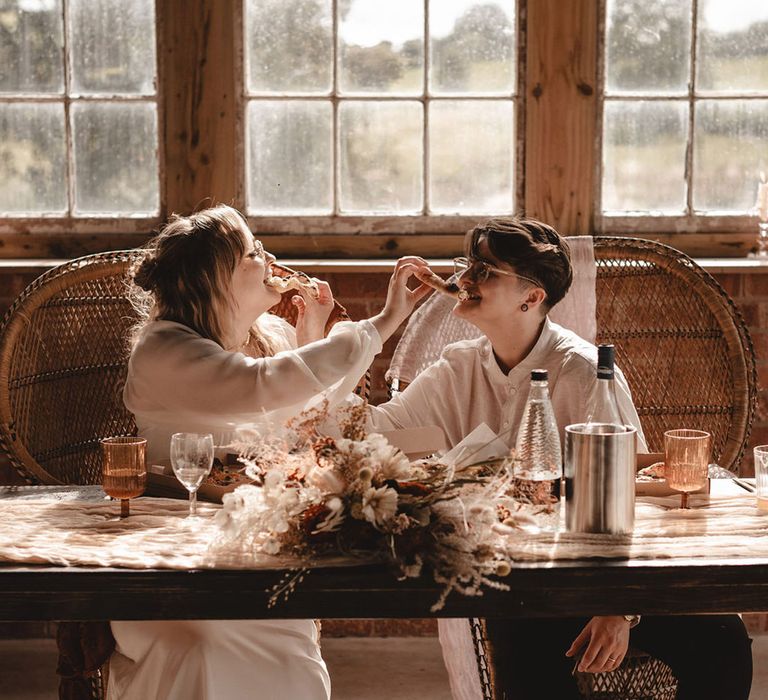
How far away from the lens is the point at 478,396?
2408 millimetres


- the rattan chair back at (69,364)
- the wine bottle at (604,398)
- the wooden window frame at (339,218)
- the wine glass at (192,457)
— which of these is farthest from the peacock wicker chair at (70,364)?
the wine bottle at (604,398)

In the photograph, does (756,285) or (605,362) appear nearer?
(605,362)

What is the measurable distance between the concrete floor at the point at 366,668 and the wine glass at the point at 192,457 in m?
1.37

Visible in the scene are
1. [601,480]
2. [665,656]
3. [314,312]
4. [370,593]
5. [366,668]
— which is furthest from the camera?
[366,668]

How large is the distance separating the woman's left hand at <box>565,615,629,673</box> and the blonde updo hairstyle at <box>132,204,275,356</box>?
1066mm

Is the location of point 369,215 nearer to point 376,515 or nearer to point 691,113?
point 691,113

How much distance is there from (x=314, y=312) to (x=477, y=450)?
1055 mm

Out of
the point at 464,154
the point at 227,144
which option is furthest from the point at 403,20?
the point at 227,144

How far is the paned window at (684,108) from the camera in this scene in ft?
10.4

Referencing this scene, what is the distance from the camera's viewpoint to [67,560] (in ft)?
5.13

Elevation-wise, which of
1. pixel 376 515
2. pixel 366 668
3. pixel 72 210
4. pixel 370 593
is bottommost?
pixel 366 668

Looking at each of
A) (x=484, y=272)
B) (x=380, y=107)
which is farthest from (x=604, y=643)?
(x=380, y=107)

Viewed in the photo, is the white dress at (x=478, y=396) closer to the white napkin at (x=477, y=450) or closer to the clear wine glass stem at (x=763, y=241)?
the white napkin at (x=477, y=450)

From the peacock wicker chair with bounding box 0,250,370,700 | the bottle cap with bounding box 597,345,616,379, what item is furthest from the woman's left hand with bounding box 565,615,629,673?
the peacock wicker chair with bounding box 0,250,370,700
